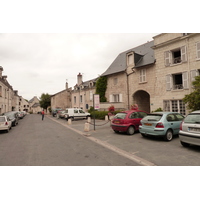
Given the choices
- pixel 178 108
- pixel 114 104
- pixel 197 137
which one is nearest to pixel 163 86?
pixel 178 108

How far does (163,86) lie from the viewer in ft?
49.5

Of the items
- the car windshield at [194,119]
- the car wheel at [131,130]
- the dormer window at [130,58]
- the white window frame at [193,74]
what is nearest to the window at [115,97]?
the dormer window at [130,58]

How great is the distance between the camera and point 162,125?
6.93 metres

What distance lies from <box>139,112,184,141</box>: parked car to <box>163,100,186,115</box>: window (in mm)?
6745

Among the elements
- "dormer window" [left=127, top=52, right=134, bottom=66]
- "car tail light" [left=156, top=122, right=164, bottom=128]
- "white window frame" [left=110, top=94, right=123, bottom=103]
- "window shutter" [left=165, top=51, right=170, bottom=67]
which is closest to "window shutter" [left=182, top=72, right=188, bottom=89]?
"window shutter" [left=165, top=51, right=170, bottom=67]

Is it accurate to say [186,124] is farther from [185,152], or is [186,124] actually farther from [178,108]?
[178,108]

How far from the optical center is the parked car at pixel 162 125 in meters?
6.99

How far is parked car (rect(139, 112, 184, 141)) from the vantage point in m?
6.99

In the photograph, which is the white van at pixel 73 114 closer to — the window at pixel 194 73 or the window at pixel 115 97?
the window at pixel 115 97

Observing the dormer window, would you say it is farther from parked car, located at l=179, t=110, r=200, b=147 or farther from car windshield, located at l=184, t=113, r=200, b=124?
parked car, located at l=179, t=110, r=200, b=147

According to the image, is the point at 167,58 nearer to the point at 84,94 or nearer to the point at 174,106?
the point at 174,106

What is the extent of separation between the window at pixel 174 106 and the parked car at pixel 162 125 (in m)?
6.75

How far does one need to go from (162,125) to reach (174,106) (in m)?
8.55

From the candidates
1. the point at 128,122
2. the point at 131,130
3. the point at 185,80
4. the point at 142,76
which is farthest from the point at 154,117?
the point at 142,76
